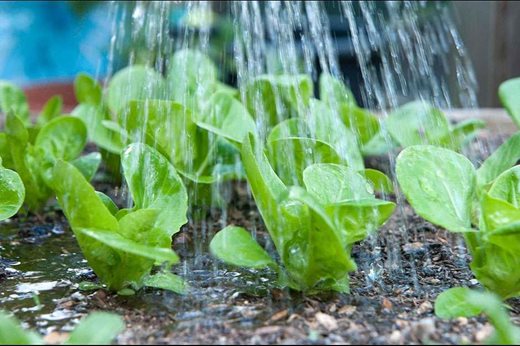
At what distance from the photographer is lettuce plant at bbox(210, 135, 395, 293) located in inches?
39.6

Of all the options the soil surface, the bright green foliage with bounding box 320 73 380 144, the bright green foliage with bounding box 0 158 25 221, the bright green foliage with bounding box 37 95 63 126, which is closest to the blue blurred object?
the bright green foliage with bounding box 37 95 63 126

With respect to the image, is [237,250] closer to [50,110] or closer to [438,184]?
[438,184]

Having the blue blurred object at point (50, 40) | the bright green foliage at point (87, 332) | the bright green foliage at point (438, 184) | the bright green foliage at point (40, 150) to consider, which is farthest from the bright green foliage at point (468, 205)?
the blue blurred object at point (50, 40)

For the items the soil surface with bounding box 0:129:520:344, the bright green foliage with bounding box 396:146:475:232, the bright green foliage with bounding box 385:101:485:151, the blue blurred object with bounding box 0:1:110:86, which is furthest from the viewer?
the blue blurred object with bounding box 0:1:110:86

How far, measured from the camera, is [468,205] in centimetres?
110

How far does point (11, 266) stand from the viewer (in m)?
1.30

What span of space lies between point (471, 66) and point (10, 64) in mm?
2264

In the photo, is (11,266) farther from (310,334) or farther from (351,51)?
(351,51)

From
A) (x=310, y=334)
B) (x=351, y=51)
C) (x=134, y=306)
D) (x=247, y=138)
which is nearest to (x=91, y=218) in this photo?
(x=134, y=306)

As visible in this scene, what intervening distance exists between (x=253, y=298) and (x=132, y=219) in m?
0.21

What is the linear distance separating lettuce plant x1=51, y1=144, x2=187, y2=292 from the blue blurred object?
2.57 metres

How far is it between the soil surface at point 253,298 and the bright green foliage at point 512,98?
0.29 meters

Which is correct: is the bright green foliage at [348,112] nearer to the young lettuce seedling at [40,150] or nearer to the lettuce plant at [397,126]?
the lettuce plant at [397,126]

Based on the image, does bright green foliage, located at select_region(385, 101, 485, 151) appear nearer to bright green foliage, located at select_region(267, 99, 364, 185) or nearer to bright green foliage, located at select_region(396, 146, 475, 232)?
bright green foliage, located at select_region(267, 99, 364, 185)
